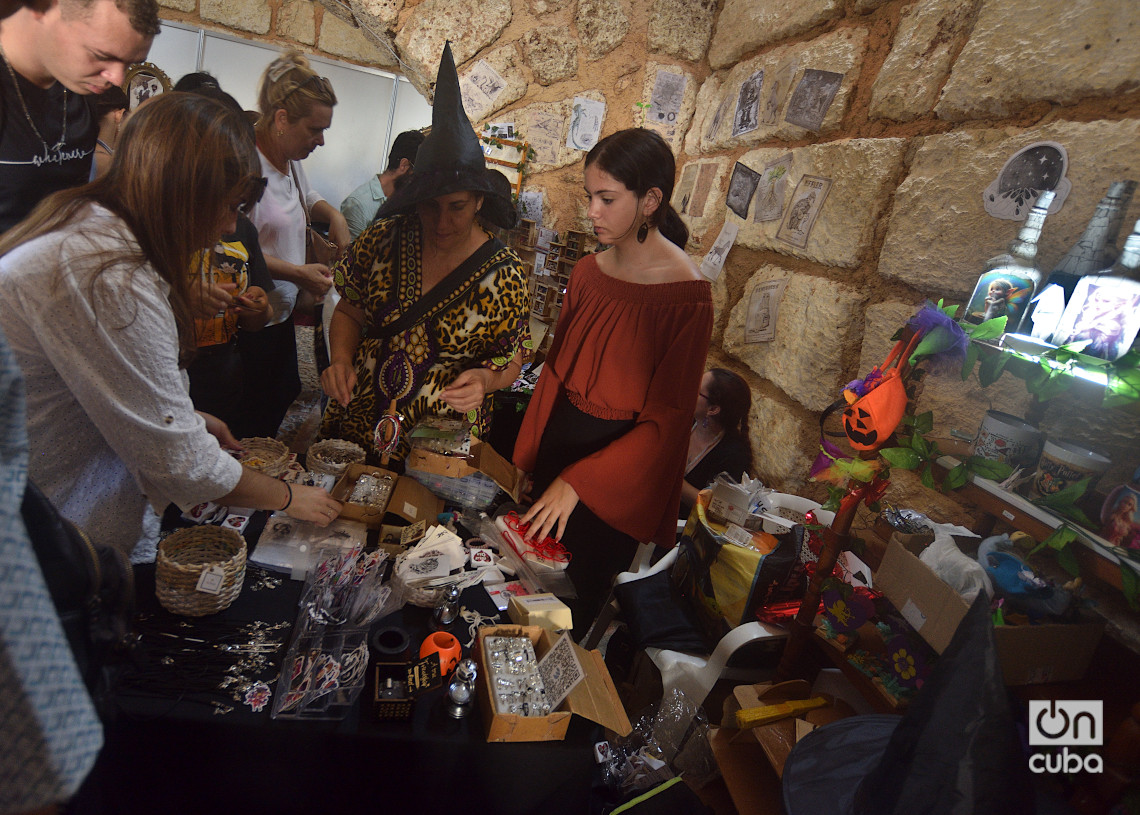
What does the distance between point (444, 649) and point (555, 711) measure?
0.27 metres

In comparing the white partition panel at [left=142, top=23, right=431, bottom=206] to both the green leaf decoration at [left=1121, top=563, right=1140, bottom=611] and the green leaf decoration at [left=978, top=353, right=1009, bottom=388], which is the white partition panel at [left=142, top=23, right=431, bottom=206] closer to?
the green leaf decoration at [left=978, top=353, right=1009, bottom=388]

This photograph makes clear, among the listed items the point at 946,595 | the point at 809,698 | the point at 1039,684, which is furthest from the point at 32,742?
the point at 809,698

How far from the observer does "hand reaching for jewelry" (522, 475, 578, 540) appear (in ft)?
5.41

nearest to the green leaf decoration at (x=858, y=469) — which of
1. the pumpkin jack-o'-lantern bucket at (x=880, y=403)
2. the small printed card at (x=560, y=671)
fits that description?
the pumpkin jack-o'-lantern bucket at (x=880, y=403)

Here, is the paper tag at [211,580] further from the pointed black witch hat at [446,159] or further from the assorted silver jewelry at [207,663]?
the pointed black witch hat at [446,159]

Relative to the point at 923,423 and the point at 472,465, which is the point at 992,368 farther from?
the point at 472,465

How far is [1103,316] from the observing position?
35.9 inches

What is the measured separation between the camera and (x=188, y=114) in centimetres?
107

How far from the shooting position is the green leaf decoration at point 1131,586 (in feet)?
2.74

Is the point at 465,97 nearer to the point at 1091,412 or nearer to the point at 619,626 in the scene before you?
the point at 619,626

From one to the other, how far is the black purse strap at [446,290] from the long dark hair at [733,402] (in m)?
1.04

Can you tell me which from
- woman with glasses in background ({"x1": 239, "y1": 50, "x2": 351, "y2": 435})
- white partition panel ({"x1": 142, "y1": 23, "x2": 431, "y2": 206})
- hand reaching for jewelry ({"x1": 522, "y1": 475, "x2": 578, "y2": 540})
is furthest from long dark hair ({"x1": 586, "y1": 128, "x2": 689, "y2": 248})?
white partition panel ({"x1": 142, "y1": 23, "x2": 431, "y2": 206})

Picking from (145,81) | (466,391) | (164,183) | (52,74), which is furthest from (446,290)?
(145,81)

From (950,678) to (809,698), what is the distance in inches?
36.3
